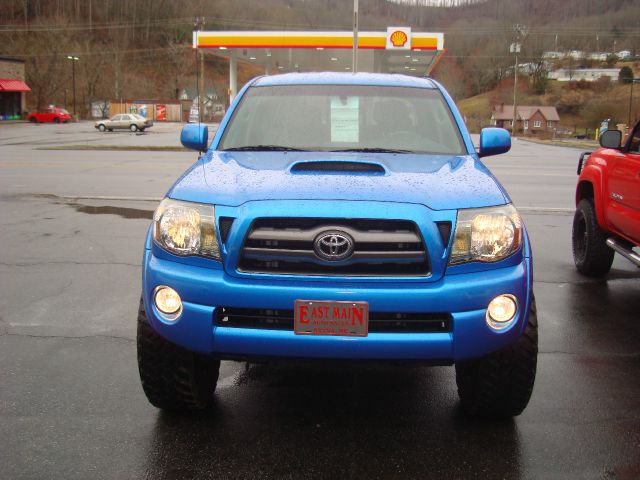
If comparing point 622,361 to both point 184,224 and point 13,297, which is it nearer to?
point 184,224

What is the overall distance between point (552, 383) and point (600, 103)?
97.9 metres

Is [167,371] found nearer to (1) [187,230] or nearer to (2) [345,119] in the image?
(1) [187,230]

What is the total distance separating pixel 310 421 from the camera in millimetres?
3438

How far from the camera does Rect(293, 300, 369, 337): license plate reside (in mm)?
2875

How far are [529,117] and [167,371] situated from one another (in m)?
128

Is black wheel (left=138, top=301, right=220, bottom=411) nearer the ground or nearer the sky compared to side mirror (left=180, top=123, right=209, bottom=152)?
nearer the ground

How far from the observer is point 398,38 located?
34.3 metres

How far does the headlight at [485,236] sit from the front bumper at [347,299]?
0.34 feet

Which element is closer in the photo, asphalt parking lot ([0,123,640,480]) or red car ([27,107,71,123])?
asphalt parking lot ([0,123,640,480])

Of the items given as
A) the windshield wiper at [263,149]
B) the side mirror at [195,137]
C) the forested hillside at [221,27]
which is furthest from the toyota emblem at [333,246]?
the forested hillside at [221,27]

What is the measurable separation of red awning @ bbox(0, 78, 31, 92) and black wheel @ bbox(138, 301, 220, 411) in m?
68.6

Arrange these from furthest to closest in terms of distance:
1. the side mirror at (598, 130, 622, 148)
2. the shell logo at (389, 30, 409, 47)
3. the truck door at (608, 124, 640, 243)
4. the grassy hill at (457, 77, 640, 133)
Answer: the grassy hill at (457, 77, 640, 133) < the shell logo at (389, 30, 409, 47) < the side mirror at (598, 130, 622, 148) < the truck door at (608, 124, 640, 243)

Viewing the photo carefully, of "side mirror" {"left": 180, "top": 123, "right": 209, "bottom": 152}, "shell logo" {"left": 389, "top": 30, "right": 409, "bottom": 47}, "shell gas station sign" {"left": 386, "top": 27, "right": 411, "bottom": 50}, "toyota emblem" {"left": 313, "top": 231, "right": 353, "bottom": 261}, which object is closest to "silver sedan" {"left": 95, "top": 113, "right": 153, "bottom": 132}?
"shell gas station sign" {"left": 386, "top": 27, "right": 411, "bottom": 50}

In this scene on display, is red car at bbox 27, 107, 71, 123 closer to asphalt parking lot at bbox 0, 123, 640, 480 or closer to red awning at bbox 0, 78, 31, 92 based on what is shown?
red awning at bbox 0, 78, 31, 92
